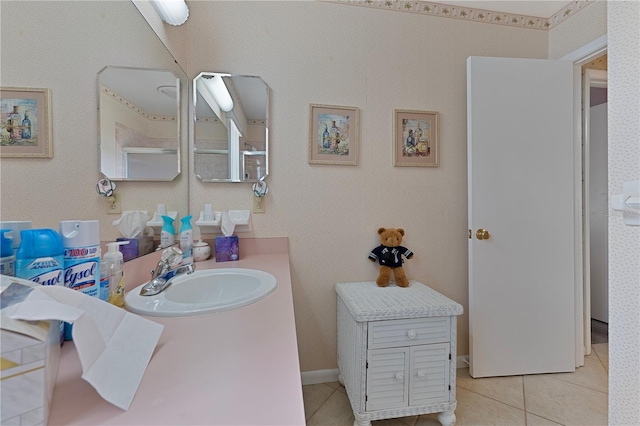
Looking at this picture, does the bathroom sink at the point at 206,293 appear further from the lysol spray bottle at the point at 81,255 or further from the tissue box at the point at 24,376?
the tissue box at the point at 24,376

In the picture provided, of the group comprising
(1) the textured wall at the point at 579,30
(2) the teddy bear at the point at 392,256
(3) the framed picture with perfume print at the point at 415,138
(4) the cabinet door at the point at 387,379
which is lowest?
(4) the cabinet door at the point at 387,379

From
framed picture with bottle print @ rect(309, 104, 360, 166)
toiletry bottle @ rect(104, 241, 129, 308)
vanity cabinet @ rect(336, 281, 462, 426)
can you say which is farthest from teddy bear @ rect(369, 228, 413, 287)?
toiletry bottle @ rect(104, 241, 129, 308)

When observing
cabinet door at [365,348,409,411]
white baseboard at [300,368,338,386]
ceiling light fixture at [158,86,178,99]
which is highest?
ceiling light fixture at [158,86,178,99]

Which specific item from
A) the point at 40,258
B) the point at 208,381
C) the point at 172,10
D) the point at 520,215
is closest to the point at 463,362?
the point at 520,215

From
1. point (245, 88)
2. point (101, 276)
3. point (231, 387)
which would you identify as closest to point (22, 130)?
point (101, 276)

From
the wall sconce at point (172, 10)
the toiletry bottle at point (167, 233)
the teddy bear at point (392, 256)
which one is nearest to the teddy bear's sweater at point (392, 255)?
the teddy bear at point (392, 256)

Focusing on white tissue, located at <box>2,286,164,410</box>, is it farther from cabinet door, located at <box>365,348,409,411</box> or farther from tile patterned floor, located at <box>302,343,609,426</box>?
tile patterned floor, located at <box>302,343,609,426</box>

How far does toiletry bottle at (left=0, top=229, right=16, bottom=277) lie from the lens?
461 millimetres

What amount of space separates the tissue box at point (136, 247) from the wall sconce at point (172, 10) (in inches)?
39.7

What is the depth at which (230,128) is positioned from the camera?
1.46m

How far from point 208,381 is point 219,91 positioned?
1448mm

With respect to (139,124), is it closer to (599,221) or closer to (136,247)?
(136,247)
